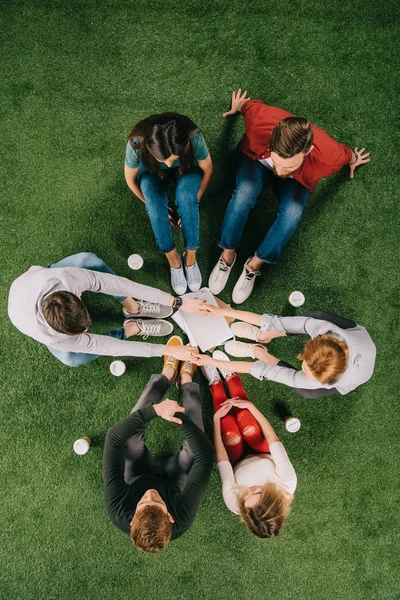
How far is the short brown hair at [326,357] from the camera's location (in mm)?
2387

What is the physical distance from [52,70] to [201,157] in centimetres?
186

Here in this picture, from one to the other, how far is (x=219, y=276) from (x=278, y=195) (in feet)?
2.70

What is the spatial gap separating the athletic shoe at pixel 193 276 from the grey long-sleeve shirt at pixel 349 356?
2.60ft

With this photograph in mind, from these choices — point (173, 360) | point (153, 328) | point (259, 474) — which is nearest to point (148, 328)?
point (153, 328)

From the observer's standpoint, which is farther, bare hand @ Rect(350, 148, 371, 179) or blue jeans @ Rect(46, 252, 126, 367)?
bare hand @ Rect(350, 148, 371, 179)

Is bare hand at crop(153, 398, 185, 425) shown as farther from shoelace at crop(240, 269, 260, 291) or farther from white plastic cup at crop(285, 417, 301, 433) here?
shoelace at crop(240, 269, 260, 291)

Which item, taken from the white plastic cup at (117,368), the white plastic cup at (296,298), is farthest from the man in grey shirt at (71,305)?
the white plastic cup at (296,298)

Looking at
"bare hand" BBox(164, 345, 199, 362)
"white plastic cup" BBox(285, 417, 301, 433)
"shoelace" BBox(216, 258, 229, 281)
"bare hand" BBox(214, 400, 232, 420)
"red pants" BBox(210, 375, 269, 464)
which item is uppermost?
"shoelace" BBox(216, 258, 229, 281)

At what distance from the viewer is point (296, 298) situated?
3.46 m

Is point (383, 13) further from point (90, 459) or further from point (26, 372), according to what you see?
point (90, 459)

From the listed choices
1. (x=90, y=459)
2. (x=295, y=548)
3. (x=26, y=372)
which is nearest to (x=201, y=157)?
(x=26, y=372)

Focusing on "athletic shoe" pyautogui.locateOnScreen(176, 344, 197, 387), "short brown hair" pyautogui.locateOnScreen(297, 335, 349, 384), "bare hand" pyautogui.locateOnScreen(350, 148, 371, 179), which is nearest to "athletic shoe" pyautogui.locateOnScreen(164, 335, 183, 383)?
"athletic shoe" pyautogui.locateOnScreen(176, 344, 197, 387)

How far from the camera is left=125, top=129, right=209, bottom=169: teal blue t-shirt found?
8.80 ft

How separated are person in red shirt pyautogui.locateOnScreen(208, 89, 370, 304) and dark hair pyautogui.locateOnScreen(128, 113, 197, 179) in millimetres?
569
